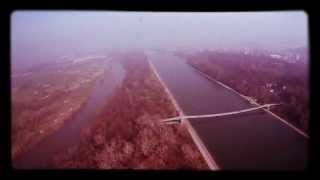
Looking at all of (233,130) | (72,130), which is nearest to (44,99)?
(72,130)

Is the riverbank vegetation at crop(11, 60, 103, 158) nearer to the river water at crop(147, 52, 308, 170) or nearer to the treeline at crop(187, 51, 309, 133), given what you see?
the river water at crop(147, 52, 308, 170)

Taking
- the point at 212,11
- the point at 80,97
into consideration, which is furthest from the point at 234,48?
the point at 80,97

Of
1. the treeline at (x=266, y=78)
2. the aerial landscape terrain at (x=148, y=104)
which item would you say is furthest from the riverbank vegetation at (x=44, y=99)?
the treeline at (x=266, y=78)

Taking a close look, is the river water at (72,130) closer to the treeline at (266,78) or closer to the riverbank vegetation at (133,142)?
the riverbank vegetation at (133,142)

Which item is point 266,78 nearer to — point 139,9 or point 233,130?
point 233,130
